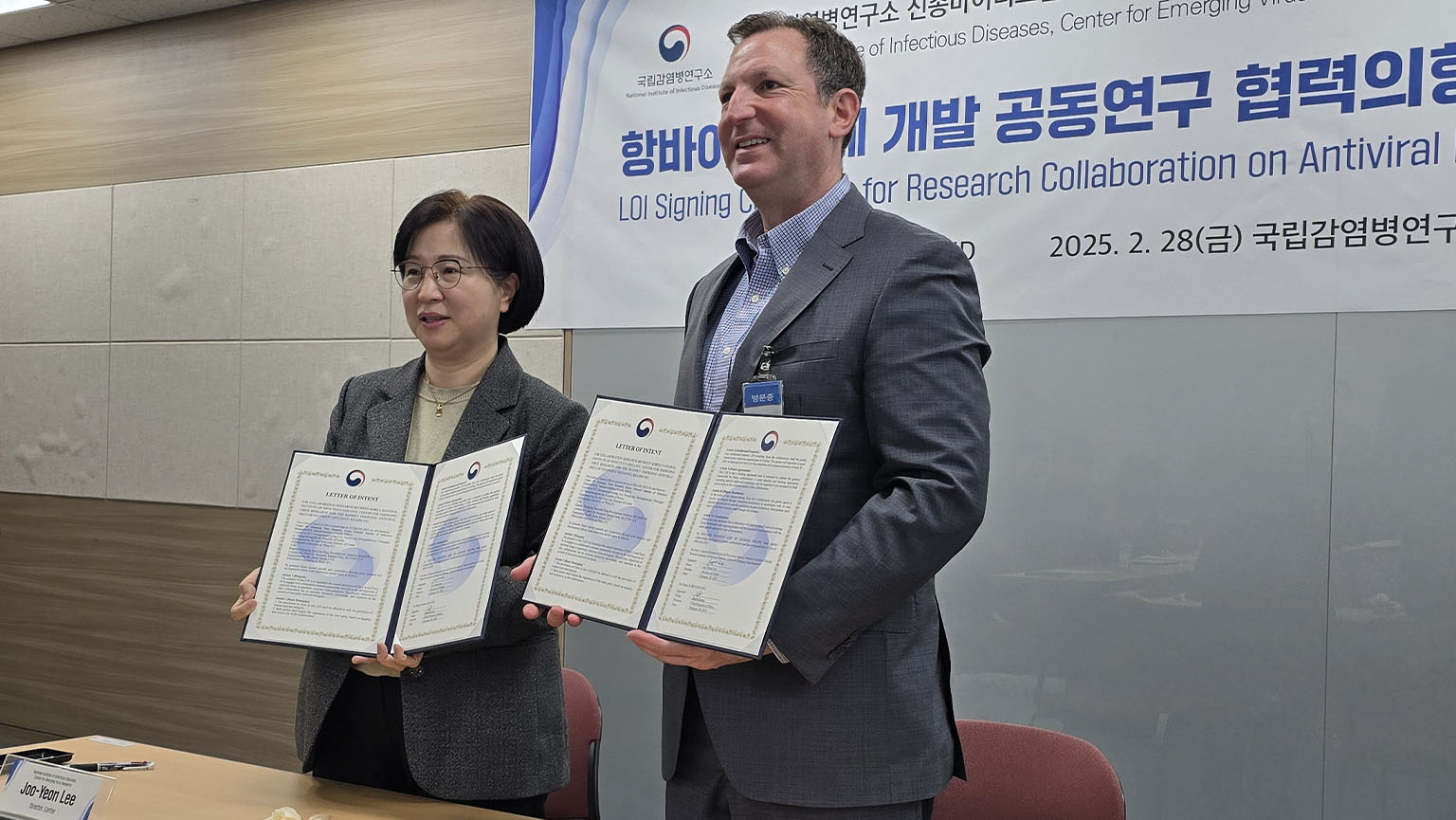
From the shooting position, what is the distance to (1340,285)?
2977mm

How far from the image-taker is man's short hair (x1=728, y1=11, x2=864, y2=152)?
182 centimetres

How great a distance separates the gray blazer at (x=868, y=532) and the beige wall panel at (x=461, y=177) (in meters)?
2.70

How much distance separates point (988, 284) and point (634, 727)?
182cm

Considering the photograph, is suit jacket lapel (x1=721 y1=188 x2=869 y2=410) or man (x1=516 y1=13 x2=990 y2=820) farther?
suit jacket lapel (x1=721 y1=188 x2=869 y2=410)

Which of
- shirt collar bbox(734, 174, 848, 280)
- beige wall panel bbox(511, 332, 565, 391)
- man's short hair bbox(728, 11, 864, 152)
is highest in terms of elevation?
man's short hair bbox(728, 11, 864, 152)

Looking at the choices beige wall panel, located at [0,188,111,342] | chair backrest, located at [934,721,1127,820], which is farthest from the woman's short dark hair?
beige wall panel, located at [0,188,111,342]

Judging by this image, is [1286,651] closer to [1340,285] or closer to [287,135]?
[1340,285]

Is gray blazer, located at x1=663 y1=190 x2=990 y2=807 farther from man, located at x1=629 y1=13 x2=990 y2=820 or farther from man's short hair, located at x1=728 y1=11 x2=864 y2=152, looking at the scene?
man's short hair, located at x1=728 y1=11 x2=864 y2=152

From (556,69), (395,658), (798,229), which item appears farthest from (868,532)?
(556,69)

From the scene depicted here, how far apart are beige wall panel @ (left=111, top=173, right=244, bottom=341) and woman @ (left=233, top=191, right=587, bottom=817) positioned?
2.90 metres

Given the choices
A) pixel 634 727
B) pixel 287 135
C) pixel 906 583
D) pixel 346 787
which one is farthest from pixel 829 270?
pixel 287 135

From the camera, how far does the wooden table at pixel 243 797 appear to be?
1852 mm

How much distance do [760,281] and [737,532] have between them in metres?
0.46

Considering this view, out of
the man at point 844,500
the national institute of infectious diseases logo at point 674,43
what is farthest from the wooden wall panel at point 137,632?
the man at point 844,500
